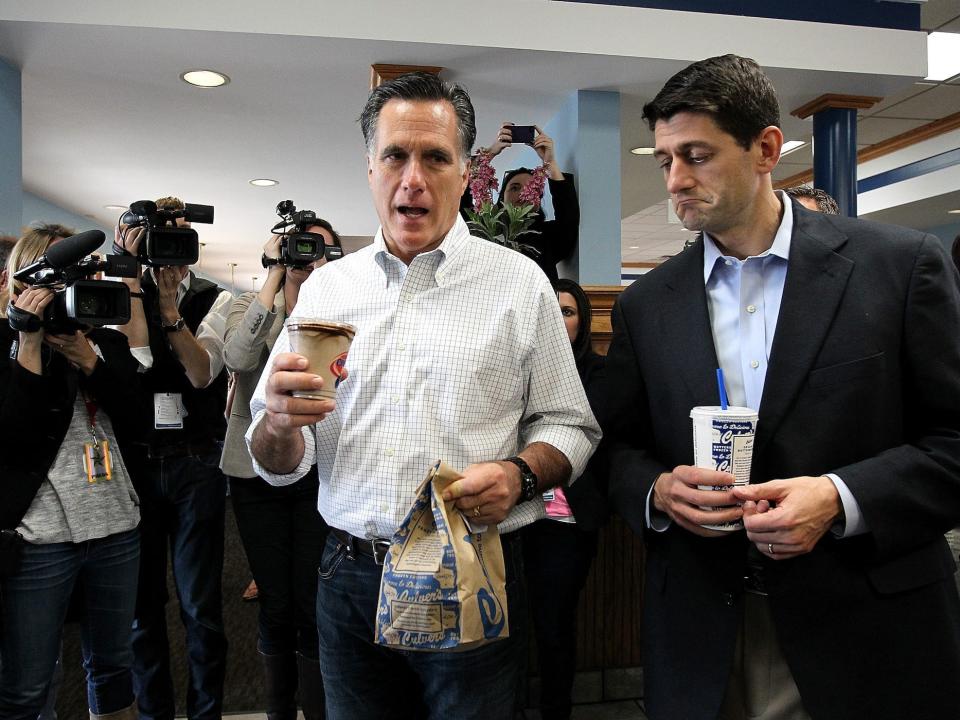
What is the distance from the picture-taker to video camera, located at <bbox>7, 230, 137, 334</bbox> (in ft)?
5.39

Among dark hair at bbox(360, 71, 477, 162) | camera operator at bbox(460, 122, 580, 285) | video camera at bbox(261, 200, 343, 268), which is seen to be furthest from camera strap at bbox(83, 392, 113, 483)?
camera operator at bbox(460, 122, 580, 285)

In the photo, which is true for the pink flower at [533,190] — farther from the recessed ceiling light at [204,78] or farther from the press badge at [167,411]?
the recessed ceiling light at [204,78]

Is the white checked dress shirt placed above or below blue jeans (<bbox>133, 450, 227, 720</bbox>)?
above

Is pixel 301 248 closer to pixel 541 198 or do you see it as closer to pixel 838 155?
pixel 541 198

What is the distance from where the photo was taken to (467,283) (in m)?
1.19

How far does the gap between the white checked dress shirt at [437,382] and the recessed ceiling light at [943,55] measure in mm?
4562

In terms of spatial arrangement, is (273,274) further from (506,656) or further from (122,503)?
(506,656)

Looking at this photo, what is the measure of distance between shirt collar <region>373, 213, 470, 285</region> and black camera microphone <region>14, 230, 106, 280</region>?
0.85 metres

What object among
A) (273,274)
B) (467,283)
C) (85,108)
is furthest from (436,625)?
(85,108)

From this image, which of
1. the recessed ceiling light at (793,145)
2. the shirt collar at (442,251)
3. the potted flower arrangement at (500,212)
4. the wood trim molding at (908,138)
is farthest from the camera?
the wood trim molding at (908,138)

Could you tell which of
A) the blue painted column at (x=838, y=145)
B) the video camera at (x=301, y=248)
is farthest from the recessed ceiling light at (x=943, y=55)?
the video camera at (x=301, y=248)

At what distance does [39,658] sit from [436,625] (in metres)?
1.30

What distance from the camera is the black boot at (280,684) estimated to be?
210 centimetres

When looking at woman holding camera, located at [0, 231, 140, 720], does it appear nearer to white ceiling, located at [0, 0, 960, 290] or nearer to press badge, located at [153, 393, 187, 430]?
press badge, located at [153, 393, 187, 430]
